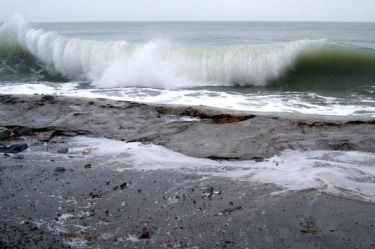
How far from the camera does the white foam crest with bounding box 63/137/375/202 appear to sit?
12.0 feet

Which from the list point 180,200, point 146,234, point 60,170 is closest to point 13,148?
point 60,170

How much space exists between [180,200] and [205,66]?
1142 centimetres

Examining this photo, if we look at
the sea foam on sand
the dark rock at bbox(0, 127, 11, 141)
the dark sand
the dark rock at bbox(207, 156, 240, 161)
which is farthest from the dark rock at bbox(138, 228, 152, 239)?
the dark rock at bbox(0, 127, 11, 141)

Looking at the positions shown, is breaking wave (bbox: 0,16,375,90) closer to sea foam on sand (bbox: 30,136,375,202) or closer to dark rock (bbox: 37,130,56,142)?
dark rock (bbox: 37,130,56,142)

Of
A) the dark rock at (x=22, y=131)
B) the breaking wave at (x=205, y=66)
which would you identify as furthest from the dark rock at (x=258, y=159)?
the breaking wave at (x=205, y=66)

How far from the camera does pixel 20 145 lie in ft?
15.9

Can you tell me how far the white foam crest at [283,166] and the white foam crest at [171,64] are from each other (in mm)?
8144

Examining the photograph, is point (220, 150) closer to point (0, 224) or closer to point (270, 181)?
point (270, 181)

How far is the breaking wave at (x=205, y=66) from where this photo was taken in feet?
42.7

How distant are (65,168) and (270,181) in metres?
2.28

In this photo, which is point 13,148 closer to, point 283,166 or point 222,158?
point 222,158

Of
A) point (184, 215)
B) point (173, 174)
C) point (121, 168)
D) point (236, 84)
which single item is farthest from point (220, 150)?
point (236, 84)

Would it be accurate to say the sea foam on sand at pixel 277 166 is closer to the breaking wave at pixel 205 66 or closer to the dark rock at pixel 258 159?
the dark rock at pixel 258 159

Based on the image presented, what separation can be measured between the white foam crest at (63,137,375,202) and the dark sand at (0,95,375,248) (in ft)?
0.51
